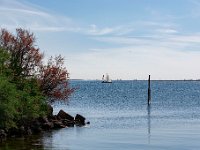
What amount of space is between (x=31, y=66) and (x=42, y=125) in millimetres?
7557

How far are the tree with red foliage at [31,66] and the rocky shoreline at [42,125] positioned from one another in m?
2.80

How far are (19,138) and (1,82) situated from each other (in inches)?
261

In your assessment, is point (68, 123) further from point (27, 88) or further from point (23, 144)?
point (23, 144)

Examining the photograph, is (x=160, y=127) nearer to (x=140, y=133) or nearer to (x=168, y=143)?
(x=140, y=133)

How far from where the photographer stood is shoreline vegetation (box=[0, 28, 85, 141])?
48.8 m

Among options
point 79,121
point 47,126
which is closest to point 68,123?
point 79,121

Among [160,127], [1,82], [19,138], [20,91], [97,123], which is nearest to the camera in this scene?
[1,82]

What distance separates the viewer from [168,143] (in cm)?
4700

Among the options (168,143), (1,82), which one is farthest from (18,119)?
(168,143)

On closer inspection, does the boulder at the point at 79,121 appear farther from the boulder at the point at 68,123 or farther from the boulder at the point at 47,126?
the boulder at the point at 47,126

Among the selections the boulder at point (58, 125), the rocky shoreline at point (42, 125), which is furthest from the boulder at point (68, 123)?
the boulder at point (58, 125)

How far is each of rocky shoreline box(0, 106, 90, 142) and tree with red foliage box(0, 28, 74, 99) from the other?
2.80 metres

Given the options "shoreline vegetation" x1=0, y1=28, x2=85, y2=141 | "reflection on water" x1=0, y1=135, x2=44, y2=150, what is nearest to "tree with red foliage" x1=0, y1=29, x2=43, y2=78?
"shoreline vegetation" x1=0, y1=28, x2=85, y2=141

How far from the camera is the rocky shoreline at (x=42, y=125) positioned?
171 ft
